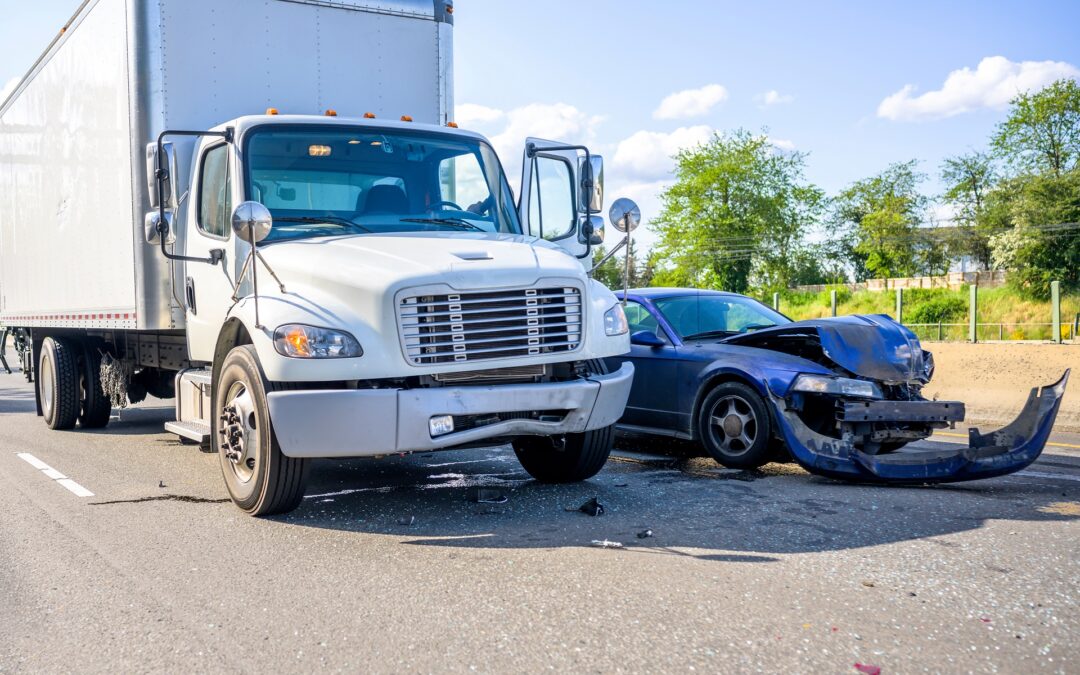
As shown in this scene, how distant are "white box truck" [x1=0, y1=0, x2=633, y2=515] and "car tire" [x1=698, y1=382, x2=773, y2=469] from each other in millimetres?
1279

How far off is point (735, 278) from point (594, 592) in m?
67.0

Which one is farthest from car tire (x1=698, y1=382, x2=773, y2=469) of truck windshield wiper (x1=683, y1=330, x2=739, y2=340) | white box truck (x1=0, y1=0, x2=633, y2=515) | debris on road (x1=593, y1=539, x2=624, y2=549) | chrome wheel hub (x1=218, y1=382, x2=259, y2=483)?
chrome wheel hub (x1=218, y1=382, x2=259, y2=483)

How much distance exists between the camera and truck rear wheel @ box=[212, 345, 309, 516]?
591 centimetres

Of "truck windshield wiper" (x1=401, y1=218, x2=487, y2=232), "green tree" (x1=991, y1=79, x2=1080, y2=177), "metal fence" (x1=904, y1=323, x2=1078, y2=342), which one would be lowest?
"metal fence" (x1=904, y1=323, x2=1078, y2=342)

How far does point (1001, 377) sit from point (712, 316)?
9706 mm

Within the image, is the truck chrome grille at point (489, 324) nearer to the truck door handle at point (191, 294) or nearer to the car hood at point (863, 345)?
the car hood at point (863, 345)

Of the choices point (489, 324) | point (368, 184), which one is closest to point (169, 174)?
point (368, 184)

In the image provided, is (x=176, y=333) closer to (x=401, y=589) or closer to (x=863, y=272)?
(x=401, y=589)

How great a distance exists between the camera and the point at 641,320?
910 cm

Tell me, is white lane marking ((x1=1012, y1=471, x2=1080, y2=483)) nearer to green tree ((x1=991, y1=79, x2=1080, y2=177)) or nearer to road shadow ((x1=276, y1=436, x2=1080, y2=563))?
road shadow ((x1=276, y1=436, x2=1080, y2=563))

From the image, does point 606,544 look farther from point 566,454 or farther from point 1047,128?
point 1047,128

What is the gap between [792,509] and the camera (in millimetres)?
6152

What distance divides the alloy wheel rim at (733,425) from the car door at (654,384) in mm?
476

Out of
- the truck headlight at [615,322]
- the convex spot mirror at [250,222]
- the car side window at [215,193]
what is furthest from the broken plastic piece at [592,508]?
the car side window at [215,193]
